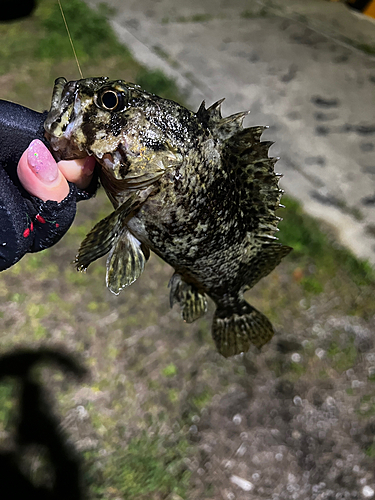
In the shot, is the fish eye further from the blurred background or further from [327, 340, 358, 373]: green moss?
[327, 340, 358, 373]: green moss

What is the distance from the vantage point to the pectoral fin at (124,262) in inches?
59.4

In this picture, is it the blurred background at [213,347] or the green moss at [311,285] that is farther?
the green moss at [311,285]

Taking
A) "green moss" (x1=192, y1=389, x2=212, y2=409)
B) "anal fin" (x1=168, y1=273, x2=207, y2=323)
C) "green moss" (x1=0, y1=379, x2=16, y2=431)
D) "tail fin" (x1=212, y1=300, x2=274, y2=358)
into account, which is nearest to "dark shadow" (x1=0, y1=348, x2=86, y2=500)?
"green moss" (x1=0, y1=379, x2=16, y2=431)

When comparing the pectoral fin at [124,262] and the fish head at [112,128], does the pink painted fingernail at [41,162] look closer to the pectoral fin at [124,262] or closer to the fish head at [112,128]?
the fish head at [112,128]

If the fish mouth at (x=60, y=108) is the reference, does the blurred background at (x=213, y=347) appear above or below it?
below

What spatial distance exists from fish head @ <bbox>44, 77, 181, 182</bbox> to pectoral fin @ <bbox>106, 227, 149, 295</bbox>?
24 centimetres

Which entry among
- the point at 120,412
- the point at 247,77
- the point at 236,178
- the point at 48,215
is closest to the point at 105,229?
the point at 48,215

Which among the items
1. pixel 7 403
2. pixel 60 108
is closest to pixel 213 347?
pixel 7 403

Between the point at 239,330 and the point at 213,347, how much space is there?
122cm

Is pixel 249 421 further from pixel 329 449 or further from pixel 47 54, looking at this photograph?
pixel 47 54

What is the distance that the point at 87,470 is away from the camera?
8.54ft

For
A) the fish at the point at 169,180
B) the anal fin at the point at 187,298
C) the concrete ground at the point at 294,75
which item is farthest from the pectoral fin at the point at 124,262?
the concrete ground at the point at 294,75

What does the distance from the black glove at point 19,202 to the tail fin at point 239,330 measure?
1.05m

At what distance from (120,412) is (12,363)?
856 mm
